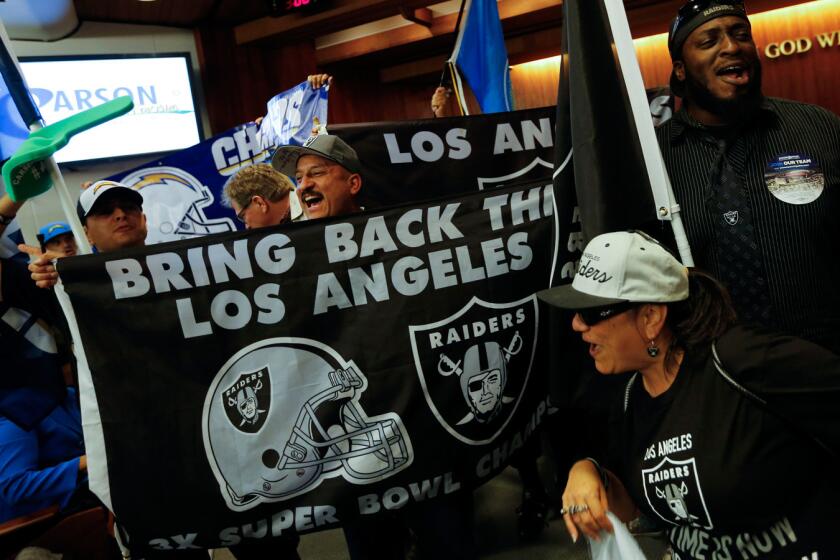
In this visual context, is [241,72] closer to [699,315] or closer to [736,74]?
[736,74]

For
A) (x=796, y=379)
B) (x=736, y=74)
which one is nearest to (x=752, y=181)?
(x=736, y=74)

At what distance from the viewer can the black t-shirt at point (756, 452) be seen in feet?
4.15

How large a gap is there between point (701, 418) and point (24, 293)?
2.19m

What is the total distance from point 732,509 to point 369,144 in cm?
204

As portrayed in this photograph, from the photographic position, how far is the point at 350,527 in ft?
7.30

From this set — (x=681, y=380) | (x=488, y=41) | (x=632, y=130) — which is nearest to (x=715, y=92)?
(x=632, y=130)

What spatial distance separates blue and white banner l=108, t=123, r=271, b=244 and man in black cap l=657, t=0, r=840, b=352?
3.12 meters

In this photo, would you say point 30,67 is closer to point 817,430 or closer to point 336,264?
point 336,264

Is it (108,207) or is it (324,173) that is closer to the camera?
(324,173)

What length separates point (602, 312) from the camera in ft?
4.83

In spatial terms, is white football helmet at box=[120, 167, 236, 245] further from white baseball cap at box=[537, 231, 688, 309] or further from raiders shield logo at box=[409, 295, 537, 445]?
white baseball cap at box=[537, 231, 688, 309]

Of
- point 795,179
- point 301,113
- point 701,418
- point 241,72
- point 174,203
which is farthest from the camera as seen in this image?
point 241,72

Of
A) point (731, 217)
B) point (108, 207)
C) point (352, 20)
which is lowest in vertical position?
point (731, 217)

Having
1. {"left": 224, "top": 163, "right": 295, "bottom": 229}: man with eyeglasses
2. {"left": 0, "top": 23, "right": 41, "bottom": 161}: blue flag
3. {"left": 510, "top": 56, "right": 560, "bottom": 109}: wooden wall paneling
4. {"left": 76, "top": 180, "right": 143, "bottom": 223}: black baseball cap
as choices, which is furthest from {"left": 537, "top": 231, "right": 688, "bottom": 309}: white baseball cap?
{"left": 510, "top": 56, "right": 560, "bottom": 109}: wooden wall paneling
